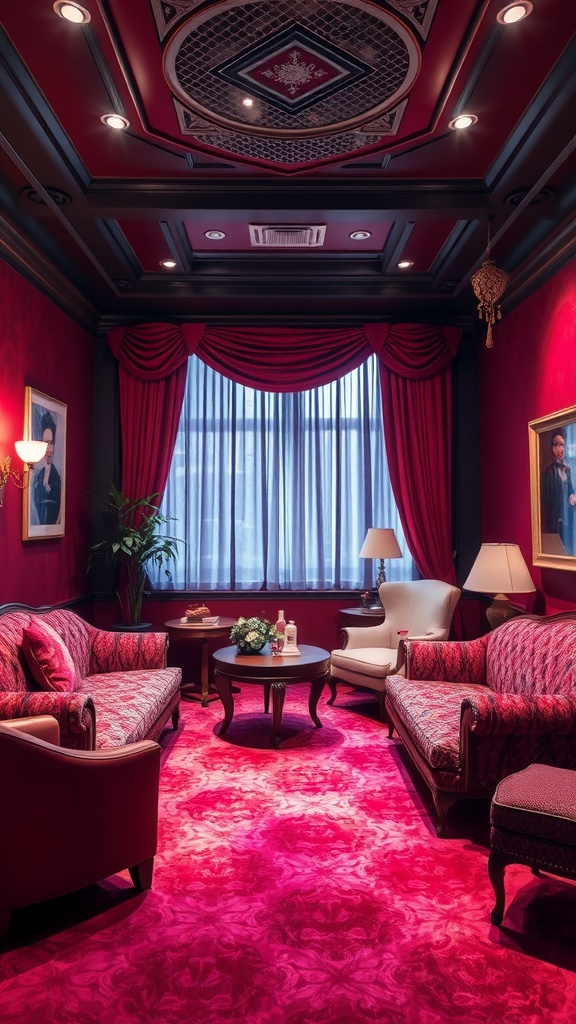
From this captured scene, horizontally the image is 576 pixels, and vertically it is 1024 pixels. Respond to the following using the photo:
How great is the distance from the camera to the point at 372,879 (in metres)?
2.66

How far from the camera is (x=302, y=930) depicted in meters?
2.32

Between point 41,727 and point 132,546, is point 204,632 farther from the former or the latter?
point 41,727

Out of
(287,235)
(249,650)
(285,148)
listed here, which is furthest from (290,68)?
(249,650)

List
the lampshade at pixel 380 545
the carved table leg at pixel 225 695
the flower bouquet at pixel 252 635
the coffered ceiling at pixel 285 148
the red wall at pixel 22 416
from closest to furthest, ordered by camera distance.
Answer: the coffered ceiling at pixel 285 148 < the red wall at pixel 22 416 < the carved table leg at pixel 225 695 < the flower bouquet at pixel 252 635 < the lampshade at pixel 380 545

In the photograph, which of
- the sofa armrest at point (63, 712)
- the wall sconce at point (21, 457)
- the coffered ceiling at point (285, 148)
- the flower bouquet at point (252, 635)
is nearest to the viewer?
the coffered ceiling at point (285, 148)

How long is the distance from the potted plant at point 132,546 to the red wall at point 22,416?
0.78 feet

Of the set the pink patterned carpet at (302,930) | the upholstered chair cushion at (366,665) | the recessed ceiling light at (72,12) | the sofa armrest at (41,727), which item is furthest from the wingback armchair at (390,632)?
the recessed ceiling light at (72,12)

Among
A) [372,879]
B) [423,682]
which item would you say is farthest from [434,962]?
[423,682]

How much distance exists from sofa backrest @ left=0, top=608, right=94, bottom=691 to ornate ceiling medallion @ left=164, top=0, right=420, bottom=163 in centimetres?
262

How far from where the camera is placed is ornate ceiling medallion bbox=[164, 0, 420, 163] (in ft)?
8.22

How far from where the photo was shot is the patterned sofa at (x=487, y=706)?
2.89 metres

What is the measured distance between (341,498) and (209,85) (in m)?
3.69

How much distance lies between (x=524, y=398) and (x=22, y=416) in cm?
344

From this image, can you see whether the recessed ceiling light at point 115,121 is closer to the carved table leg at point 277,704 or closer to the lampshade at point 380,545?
the carved table leg at point 277,704
